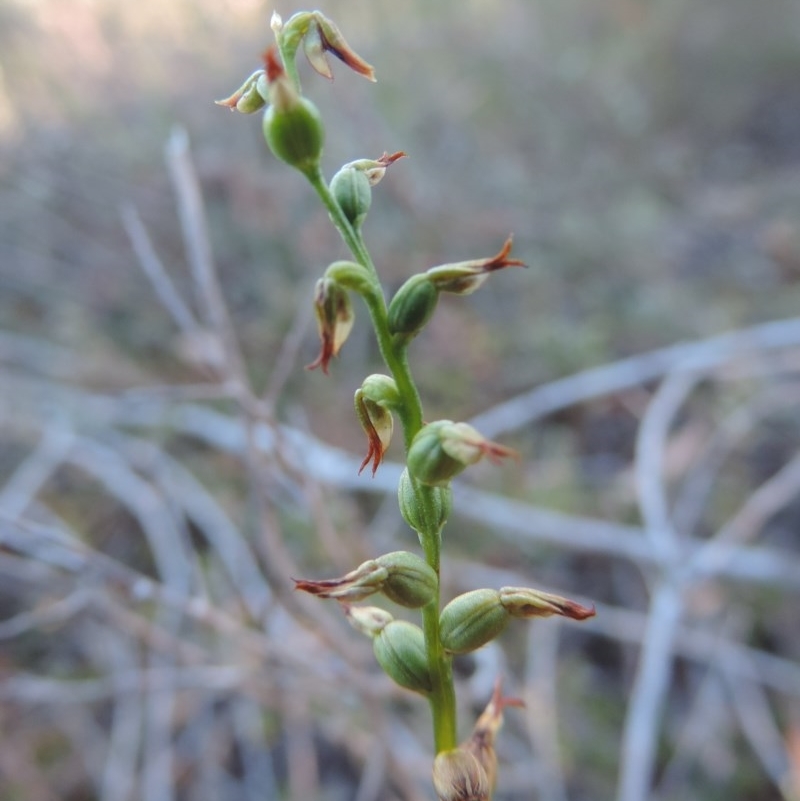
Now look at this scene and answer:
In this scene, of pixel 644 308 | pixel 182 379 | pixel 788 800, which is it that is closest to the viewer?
pixel 788 800

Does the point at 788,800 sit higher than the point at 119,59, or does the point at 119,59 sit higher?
the point at 119,59

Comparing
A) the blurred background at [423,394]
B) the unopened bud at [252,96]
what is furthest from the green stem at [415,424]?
the blurred background at [423,394]

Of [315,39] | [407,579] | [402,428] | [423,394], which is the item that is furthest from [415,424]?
[423,394]

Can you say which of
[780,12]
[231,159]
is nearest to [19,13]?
[231,159]

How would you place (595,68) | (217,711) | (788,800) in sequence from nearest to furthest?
1. (788,800)
2. (217,711)
3. (595,68)

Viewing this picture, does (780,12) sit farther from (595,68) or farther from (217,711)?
(217,711)

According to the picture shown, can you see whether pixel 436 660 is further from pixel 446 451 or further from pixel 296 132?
pixel 296 132
